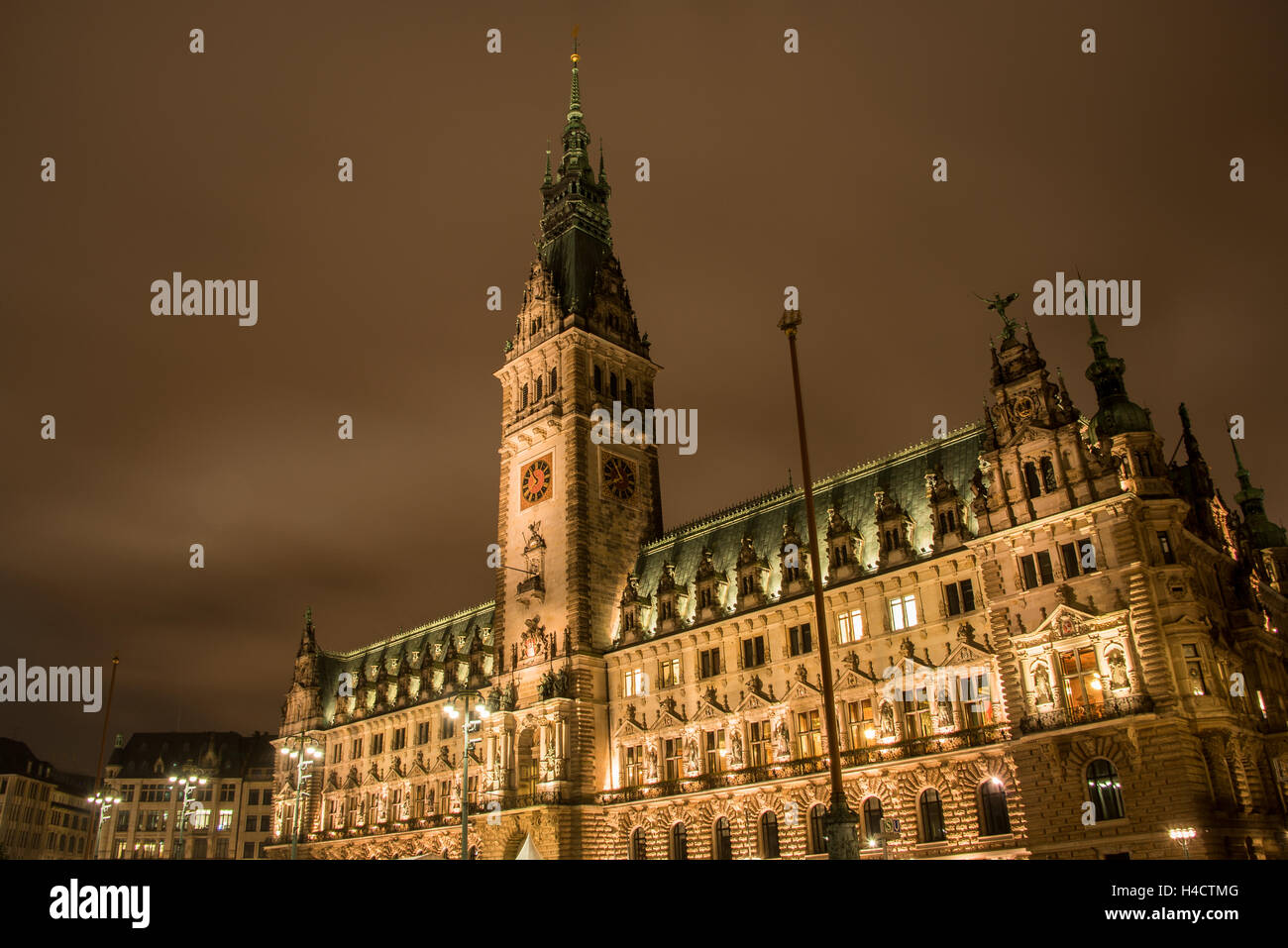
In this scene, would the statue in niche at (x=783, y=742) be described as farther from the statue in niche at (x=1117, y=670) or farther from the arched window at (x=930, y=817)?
the statue in niche at (x=1117, y=670)

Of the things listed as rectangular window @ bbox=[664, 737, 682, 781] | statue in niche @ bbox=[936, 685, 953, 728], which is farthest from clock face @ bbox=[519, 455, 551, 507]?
statue in niche @ bbox=[936, 685, 953, 728]

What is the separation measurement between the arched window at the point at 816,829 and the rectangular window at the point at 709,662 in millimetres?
11614

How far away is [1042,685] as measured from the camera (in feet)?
Answer: 150

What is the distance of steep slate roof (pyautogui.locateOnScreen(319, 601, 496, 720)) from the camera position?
299ft

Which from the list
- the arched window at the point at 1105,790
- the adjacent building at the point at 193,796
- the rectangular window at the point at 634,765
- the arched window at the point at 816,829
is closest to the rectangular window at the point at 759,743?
the arched window at the point at 816,829

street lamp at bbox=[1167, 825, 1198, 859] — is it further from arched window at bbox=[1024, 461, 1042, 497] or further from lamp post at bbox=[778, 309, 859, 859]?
lamp post at bbox=[778, 309, 859, 859]

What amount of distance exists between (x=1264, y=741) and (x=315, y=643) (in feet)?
294

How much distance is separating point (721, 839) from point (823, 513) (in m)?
21.8

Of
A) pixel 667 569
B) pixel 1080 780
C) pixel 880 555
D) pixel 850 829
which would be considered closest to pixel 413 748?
pixel 667 569

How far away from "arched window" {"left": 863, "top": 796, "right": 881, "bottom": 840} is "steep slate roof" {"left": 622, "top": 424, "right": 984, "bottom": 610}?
14421mm

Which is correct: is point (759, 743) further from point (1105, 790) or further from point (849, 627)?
point (1105, 790)

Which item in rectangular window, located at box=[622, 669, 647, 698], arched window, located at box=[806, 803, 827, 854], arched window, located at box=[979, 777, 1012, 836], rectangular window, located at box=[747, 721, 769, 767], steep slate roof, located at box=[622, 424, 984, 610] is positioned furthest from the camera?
rectangular window, located at box=[622, 669, 647, 698]
